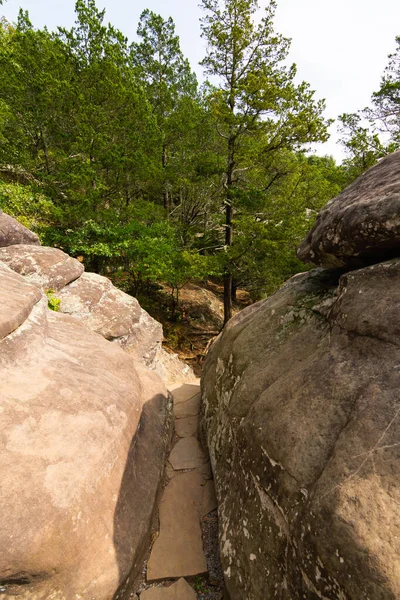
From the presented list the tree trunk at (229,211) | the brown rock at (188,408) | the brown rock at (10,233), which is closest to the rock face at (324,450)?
the brown rock at (188,408)

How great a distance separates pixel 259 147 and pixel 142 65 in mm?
12291

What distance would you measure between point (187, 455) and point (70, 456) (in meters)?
2.44

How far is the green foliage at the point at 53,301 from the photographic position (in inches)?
267

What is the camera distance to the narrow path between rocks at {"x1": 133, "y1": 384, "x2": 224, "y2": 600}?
9.30 ft

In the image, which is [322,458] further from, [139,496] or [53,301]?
[53,301]

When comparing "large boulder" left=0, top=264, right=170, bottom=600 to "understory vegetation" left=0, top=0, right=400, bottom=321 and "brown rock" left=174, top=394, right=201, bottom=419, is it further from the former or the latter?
"understory vegetation" left=0, top=0, right=400, bottom=321

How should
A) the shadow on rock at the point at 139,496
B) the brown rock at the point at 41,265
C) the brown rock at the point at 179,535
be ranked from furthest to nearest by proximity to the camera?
the brown rock at the point at 41,265, the brown rock at the point at 179,535, the shadow on rock at the point at 139,496

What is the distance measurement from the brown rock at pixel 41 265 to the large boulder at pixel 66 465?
9.09ft

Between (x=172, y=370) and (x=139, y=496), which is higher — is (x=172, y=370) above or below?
below

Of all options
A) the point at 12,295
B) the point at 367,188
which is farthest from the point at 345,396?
the point at 12,295

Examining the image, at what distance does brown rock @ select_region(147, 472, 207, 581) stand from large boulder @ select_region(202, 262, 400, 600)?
0.56 meters

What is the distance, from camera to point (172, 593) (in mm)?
2771

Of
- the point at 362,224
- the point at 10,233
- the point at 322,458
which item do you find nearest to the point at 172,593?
the point at 322,458

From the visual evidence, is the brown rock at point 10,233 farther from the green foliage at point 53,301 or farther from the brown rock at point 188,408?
the brown rock at point 188,408
